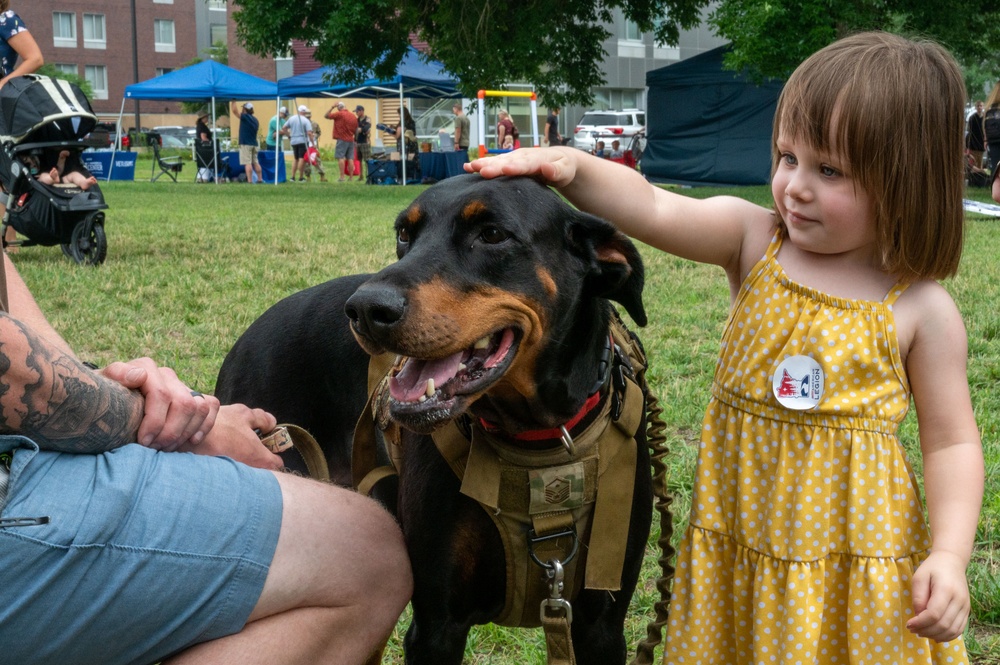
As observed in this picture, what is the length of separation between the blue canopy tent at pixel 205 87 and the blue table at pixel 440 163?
4.02m

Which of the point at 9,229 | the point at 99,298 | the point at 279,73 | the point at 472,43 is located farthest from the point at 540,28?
the point at 279,73

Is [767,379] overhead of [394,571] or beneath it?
overhead

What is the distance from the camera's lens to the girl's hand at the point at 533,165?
2.34m

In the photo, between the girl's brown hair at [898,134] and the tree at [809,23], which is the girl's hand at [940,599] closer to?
the girl's brown hair at [898,134]

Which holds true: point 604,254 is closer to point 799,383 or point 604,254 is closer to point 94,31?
point 799,383

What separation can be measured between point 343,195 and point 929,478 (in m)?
18.3

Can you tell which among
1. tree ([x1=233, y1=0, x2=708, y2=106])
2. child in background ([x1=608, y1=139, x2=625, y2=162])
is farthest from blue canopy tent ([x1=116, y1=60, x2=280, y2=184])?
child in background ([x1=608, y1=139, x2=625, y2=162])

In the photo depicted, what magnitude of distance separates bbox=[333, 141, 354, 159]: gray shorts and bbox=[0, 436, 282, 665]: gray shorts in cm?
2813

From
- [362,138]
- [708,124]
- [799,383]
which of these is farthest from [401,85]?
[799,383]

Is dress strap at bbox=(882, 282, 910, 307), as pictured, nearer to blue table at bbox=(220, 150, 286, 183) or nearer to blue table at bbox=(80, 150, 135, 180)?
blue table at bbox=(80, 150, 135, 180)

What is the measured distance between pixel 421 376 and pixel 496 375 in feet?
0.53

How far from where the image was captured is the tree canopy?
18.6 metres

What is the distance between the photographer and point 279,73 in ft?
190

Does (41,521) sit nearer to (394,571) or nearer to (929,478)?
(394,571)
